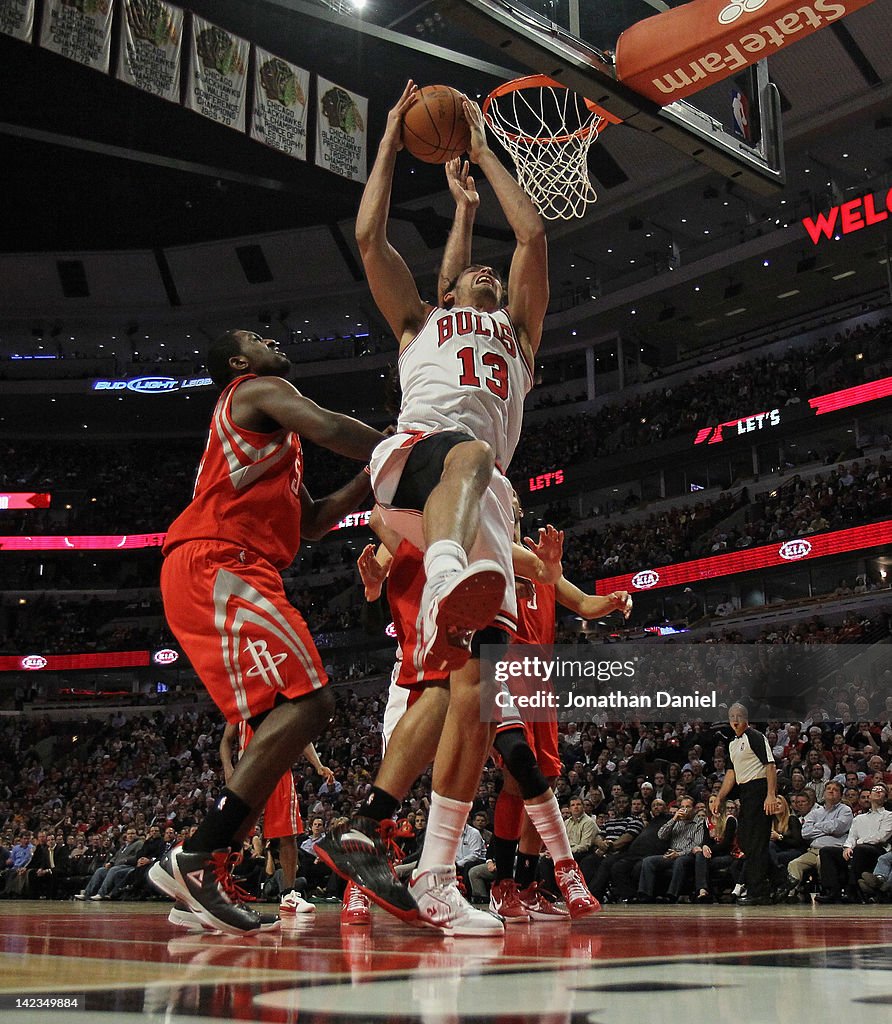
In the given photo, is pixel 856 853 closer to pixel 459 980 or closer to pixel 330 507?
pixel 330 507

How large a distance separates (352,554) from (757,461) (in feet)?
42.7

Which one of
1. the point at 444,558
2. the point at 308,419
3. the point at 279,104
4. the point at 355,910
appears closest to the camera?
the point at 444,558

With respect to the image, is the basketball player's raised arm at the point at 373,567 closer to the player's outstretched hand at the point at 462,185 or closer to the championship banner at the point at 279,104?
the player's outstretched hand at the point at 462,185

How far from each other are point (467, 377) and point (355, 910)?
261 cm

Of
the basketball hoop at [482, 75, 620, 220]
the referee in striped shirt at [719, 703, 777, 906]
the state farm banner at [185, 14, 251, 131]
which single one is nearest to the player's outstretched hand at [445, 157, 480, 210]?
the basketball hoop at [482, 75, 620, 220]

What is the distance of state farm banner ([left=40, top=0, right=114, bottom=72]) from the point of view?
50.6 feet

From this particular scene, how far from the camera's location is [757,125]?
785 cm

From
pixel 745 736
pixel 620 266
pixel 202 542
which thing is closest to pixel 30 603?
pixel 620 266

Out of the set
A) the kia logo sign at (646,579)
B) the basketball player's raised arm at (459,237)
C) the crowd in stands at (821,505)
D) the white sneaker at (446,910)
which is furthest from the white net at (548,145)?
the kia logo sign at (646,579)

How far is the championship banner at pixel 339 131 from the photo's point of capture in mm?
18188

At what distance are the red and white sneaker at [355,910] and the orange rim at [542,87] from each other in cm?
504

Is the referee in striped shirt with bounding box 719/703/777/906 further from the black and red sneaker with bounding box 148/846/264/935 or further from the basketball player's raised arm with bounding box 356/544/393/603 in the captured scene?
the black and red sneaker with bounding box 148/846/264/935

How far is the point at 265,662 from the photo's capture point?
10.6ft

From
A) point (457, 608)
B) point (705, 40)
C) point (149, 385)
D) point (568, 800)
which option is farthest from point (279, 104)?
point (149, 385)
